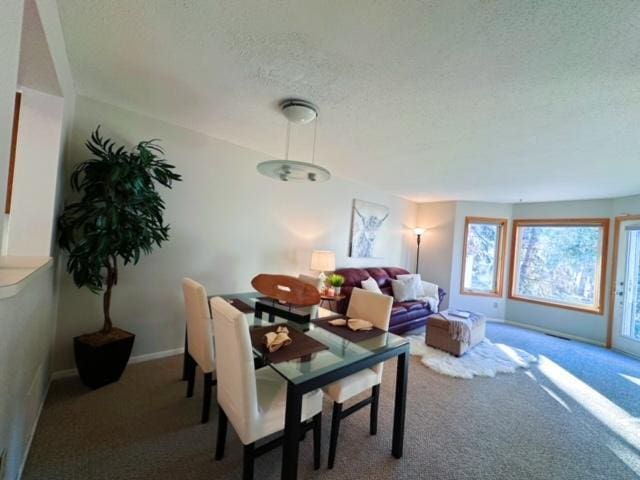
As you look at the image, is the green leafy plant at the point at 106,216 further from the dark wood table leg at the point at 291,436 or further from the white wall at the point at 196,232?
the dark wood table leg at the point at 291,436

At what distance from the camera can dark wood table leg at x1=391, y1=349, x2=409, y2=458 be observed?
68.6 inches

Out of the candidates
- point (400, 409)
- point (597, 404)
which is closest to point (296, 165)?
point (400, 409)

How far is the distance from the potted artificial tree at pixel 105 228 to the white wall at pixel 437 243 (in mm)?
5257

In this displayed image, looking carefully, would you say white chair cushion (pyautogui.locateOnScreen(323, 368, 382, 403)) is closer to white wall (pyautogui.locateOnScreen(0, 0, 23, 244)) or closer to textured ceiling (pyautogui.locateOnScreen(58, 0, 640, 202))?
white wall (pyautogui.locateOnScreen(0, 0, 23, 244))

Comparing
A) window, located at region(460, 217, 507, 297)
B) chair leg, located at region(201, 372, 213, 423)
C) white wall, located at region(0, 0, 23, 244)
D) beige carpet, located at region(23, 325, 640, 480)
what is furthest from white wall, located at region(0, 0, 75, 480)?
window, located at region(460, 217, 507, 297)

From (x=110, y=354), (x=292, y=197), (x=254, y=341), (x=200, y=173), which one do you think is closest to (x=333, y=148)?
(x=292, y=197)

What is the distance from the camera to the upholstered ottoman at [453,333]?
3383mm

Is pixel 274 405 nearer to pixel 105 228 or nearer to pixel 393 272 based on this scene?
pixel 105 228

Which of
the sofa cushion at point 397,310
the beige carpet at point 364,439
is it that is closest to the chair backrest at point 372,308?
the beige carpet at point 364,439

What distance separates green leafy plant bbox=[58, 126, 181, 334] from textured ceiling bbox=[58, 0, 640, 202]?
653 millimetres

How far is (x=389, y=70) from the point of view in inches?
65.6

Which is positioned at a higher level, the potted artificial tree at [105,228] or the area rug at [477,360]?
the potted artificial tree at [105,228]

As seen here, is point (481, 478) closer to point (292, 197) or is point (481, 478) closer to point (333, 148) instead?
point (333, 148)

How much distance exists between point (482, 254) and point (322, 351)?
5.32 metres
